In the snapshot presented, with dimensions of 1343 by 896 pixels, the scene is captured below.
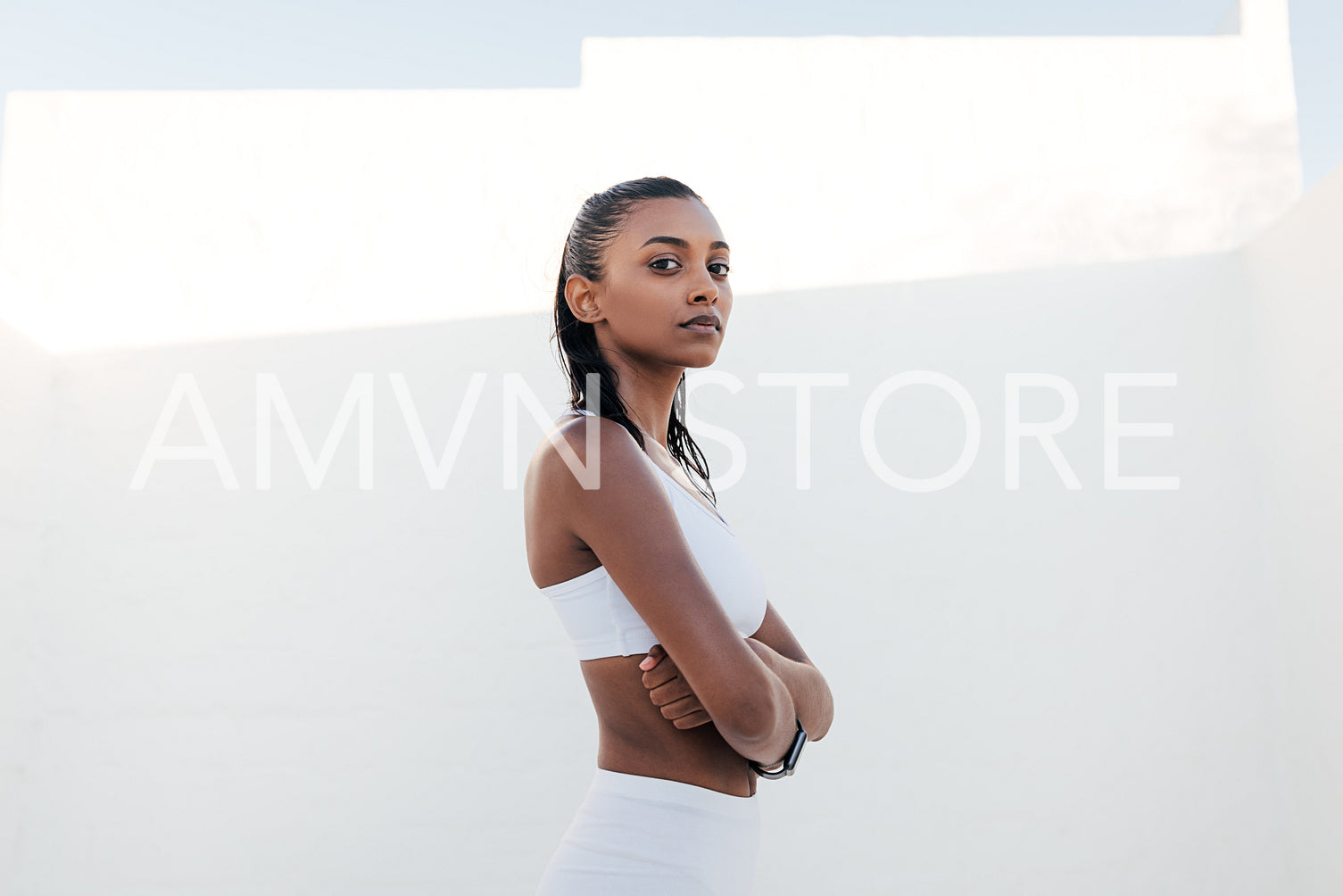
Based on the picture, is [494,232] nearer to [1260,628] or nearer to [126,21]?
[126,21]

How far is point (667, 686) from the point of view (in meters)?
1.17

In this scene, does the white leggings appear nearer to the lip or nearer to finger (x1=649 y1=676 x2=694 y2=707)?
finger (x1=649 y1=676 x2=694 y2=707)

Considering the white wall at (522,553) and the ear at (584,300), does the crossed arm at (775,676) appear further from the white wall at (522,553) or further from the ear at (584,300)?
the white wall at (522,553)

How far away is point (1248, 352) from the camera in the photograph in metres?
3.94

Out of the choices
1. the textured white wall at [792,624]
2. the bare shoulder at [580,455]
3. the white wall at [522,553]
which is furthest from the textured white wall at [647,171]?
the bare shoulder at [580,455]

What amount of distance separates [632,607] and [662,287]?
1.37 feet

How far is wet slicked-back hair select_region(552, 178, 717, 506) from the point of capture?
1337 millimetres

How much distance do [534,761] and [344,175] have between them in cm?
241

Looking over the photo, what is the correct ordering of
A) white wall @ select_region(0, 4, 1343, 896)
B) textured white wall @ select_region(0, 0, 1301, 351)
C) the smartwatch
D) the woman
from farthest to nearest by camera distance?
1. textured white wall @ select_region(0, 0, 1301, 351)
2. white wall @ select_region(0, 4, 1343, 896)
3. the smartwatch
4. the woman

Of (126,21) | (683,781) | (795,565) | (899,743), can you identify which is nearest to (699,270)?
(683,781)

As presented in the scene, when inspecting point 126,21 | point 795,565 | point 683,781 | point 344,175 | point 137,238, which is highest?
point 126,21

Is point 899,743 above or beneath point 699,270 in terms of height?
beneath

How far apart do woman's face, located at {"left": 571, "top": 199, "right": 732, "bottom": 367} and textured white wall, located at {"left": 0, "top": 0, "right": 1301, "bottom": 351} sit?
2656 mm

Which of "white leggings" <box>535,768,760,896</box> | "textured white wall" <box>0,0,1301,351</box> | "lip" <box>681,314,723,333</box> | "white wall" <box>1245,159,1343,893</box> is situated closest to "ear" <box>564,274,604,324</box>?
"lip" <box>681,314,723,333</box>
